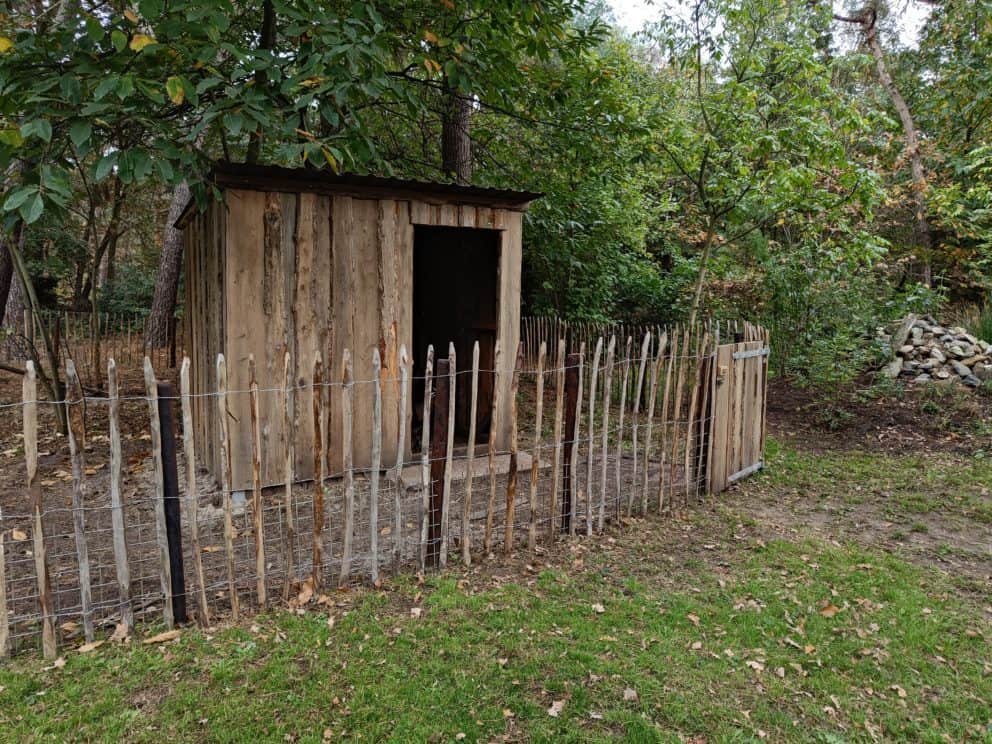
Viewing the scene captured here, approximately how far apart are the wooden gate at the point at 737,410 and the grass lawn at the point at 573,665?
1394 millimetres

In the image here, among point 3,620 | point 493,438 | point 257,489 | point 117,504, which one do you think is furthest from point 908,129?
point 3,620

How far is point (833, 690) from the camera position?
2.88m

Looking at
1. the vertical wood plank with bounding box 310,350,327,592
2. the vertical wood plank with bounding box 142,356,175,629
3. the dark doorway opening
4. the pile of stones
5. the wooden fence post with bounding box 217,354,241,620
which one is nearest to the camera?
the vertical wood plank with bounding box 142,356,175,629

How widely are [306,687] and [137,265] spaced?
19.3 metres

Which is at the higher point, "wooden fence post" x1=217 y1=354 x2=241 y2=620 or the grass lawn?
"wooden fence post" x1=217 y1=354 x2=241 y2=620

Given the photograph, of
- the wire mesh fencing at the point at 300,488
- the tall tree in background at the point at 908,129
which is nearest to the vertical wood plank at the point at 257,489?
the wire mesh fencing at the point at 300,488

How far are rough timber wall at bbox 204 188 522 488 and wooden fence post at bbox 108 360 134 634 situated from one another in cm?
151

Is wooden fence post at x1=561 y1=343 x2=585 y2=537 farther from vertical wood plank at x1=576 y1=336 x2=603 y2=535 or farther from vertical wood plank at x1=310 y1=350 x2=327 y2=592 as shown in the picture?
vertical wood plank at x1=310 y1=350 x2=327 y2=592

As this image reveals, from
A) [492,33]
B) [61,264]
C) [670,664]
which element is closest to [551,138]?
[492,33]

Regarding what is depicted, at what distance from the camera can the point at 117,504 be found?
283 centimetres

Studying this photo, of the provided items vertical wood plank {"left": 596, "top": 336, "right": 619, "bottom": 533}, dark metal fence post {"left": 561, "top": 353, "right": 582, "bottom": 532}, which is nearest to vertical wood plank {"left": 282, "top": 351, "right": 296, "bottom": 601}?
dark metal fence post {"left": 561, "top": 353, "right": 582, "bottom": 532}

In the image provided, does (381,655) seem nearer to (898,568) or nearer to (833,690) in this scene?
(833,690)

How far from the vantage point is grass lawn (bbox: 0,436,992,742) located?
254 cm

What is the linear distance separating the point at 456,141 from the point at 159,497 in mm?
6394
